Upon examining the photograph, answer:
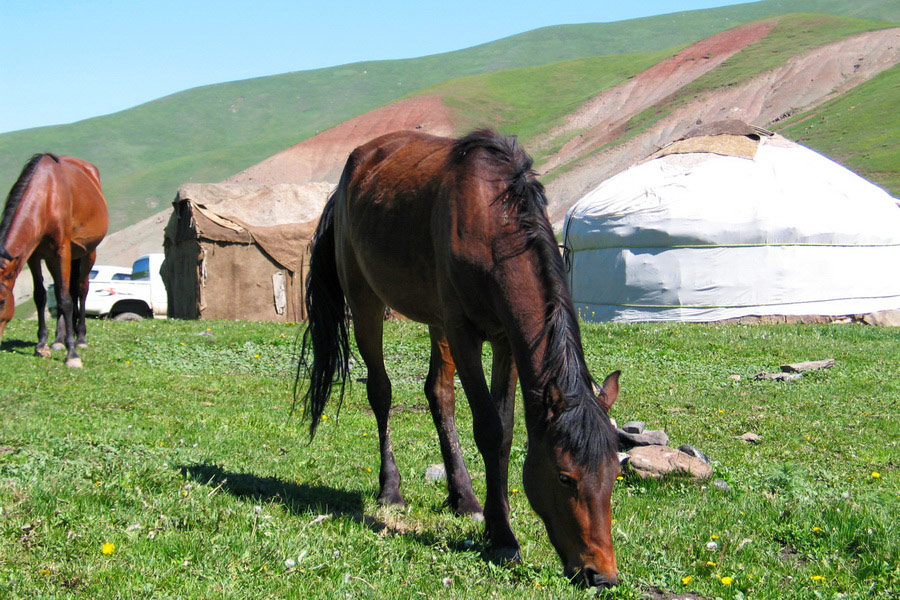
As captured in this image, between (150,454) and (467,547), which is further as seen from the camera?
(150,454)

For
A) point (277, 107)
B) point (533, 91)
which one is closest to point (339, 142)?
point (533, 91)

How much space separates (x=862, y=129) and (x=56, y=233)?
3843 centimetres

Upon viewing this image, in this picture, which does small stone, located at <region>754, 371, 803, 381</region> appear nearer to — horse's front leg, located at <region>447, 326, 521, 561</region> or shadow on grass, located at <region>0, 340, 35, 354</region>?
horse's front leg, located at <region>447, 326, 521, 561</region>

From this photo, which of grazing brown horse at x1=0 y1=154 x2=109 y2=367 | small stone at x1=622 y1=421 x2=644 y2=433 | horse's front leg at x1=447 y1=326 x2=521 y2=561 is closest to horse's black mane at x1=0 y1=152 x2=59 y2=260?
grazing brown horse at x1=0 y1=154 x2=109 y2=367

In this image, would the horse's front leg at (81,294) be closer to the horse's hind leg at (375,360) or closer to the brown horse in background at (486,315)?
the brown horse in background at (486,315)

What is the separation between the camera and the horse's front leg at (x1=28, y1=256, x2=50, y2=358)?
32.6ft

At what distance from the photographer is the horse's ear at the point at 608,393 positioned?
3325 mm

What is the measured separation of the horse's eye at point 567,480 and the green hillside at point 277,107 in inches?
2287

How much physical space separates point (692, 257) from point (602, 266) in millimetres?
1962

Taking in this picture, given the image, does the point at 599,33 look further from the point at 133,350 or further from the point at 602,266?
the point at 133,350

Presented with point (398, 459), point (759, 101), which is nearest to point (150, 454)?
point (398, 459)

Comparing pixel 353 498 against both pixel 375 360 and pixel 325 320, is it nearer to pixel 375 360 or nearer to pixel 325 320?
pixel 375 360

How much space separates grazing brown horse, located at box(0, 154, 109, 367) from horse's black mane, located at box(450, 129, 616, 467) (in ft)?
22.5

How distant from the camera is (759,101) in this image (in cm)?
4950
